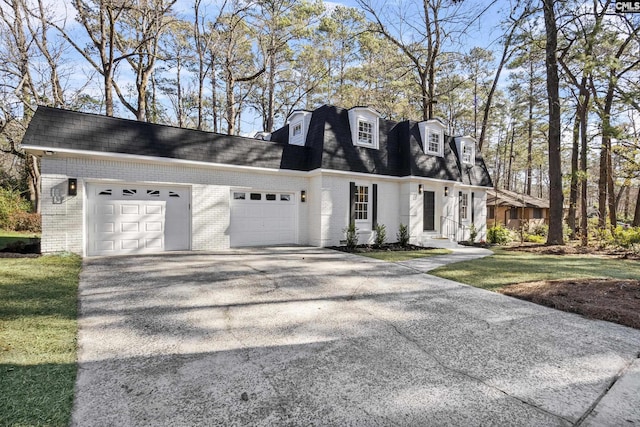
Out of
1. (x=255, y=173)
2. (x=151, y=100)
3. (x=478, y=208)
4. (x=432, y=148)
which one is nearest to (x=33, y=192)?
(x=151, y=100)

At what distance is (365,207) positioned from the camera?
494 inches

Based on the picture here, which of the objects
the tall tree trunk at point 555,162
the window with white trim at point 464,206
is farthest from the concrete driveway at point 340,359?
the window with white trim at point 464,206

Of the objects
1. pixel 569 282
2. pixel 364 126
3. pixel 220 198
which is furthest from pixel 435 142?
pixel 220 198

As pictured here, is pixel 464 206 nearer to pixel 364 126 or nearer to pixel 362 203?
pixel 362 203

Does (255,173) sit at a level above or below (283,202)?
above

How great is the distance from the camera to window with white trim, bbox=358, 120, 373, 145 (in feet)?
40.3

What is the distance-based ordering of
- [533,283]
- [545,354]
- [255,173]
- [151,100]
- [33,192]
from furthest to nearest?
1. [151,100]
2. [33,192]
3. [255,173]
4. [533,283]
5. [545,354]

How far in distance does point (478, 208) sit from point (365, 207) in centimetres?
752

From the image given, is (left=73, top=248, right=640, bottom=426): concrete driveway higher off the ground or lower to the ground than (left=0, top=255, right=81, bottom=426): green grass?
lower

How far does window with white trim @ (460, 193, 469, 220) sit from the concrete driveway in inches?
427

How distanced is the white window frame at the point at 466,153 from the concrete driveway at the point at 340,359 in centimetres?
1159

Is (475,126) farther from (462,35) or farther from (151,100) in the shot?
(151,100)

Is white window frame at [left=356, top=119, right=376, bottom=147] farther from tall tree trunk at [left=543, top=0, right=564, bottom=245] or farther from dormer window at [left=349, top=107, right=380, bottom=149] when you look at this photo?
tall tree trunk at [left=543, top=0, right=564, bottom=245]

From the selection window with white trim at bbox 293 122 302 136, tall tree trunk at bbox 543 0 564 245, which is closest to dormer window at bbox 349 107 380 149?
window with white trim at bbox 293 122 302 136
